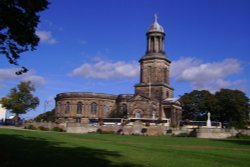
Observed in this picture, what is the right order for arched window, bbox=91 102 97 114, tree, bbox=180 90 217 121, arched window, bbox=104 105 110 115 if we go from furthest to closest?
arched window, bbox=104 105 110 115 < arched window, bbox=91 102 97 114 < tree, bbox=180 90 217 121

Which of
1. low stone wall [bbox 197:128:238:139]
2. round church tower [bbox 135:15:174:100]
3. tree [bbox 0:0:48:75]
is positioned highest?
round church tower [bbox 135:15:174:100]

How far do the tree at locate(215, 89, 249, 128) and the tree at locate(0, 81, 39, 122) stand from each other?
40.0m

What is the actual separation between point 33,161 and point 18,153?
6.86 feet

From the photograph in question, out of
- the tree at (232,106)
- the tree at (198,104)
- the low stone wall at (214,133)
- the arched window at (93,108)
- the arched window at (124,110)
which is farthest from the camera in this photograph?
the arched window at (93,108)

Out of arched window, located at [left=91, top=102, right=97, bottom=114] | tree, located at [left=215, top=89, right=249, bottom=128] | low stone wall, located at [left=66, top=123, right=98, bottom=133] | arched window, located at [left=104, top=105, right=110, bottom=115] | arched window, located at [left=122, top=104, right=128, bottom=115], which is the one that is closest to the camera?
low stone wall, located at [left=66, top=123, right=98, bottom=133]

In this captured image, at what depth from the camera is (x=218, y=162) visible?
1544cm

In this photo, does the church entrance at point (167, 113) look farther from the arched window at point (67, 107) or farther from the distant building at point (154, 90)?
the arched window at point (67, 107)

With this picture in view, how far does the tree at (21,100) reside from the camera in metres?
70.4

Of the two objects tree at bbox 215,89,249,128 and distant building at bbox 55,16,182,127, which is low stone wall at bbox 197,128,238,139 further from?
tree at bbox 215,89,249,128

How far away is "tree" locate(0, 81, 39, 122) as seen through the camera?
70375mm

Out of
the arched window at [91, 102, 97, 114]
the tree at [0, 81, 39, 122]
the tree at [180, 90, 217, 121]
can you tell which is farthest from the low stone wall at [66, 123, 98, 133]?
the tree at [180, 90, 217, 121]

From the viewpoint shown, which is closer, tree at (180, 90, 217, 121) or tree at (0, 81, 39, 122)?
tree at (0, 81, 39, 122)

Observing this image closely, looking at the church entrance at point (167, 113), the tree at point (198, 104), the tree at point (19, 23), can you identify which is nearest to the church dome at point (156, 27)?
the church entrance at point (167, 113)

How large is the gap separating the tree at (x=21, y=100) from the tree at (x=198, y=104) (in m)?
35.8
